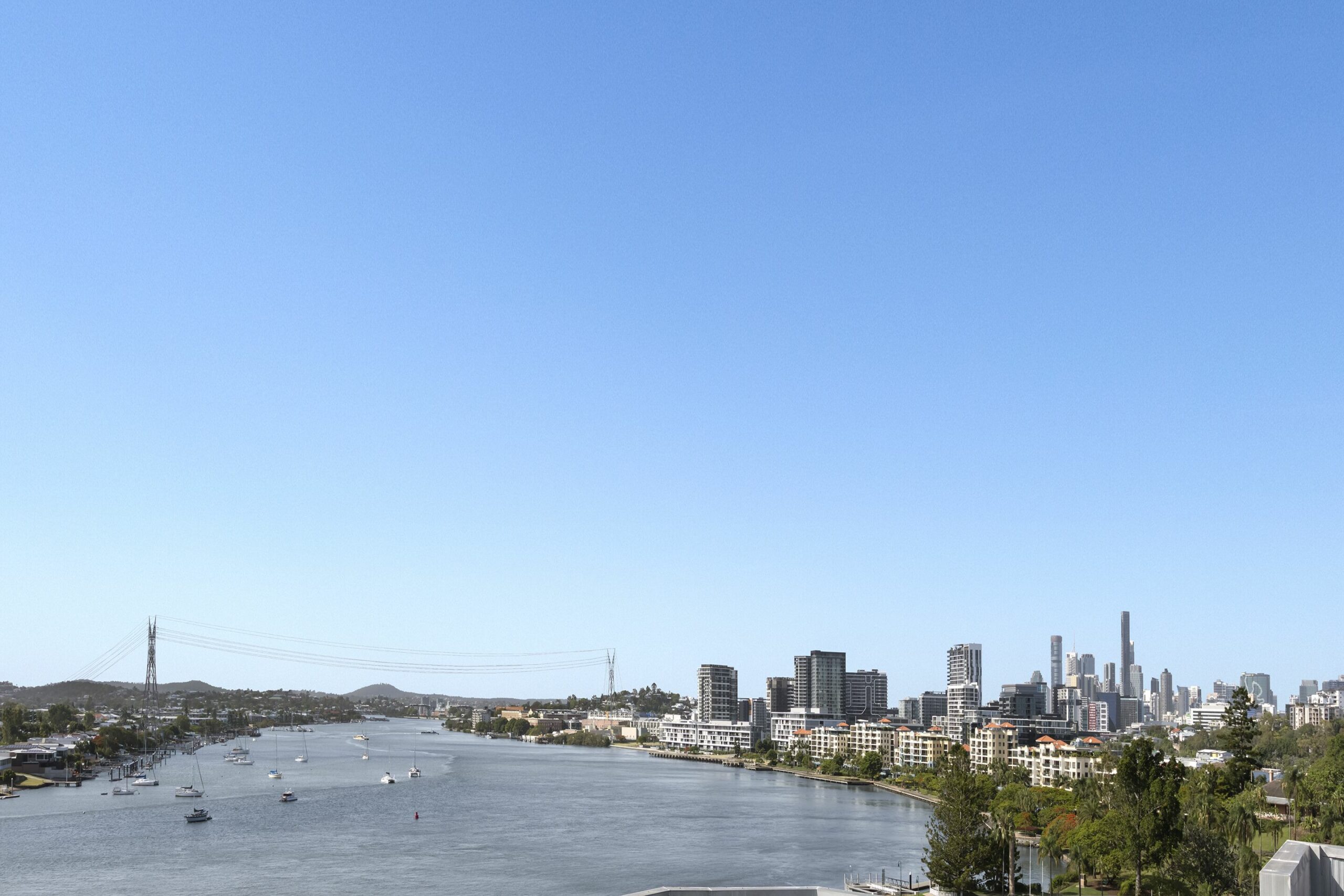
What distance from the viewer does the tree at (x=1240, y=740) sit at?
29.9 metres

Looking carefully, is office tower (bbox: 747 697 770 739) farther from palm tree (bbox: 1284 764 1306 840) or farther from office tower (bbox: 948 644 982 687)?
palm tree (bbox: 1284 764 1306 840)

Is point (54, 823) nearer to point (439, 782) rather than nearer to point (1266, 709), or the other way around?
point (439, 782)

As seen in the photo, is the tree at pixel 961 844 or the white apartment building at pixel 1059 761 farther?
the white apartment building at pixel 1059 761

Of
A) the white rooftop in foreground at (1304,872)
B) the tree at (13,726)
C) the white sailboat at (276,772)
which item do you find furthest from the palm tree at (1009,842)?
the tree at (13,726)

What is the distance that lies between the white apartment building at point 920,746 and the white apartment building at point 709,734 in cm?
2739

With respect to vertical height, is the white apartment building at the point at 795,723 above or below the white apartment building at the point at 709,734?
above

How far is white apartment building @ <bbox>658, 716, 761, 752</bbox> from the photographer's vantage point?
9000 centimetres

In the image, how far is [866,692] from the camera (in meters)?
115

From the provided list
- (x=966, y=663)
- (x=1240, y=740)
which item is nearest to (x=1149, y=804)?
(x=1240, y=740)

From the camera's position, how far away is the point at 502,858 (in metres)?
27.9

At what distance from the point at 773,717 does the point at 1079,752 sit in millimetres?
50668

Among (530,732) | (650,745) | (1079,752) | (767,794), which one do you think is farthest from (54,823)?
(530,732)

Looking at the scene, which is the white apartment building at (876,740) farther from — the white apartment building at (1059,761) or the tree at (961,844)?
the tree at (961,844)

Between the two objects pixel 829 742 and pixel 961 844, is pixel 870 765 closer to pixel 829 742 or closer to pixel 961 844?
pixel 829 742
